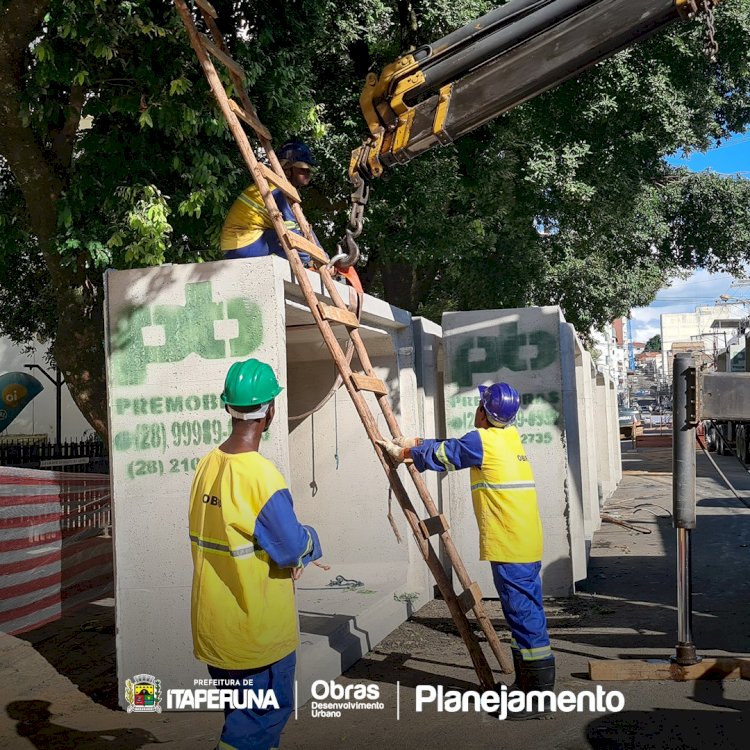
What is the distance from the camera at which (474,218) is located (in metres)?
15.7

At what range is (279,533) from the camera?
408 cm

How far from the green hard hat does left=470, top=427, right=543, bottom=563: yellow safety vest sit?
2343 mm

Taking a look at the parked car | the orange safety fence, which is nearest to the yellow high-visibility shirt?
the orange safety fence

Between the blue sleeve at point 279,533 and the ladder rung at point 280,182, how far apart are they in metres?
3.42

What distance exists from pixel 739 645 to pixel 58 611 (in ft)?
19.1

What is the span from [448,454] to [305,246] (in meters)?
1.81

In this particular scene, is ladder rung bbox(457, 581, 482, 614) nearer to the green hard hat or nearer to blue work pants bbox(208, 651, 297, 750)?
blue work pants bbox(208, 651, 297, 750)

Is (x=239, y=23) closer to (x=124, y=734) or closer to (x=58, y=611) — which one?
(x=58, y=611)

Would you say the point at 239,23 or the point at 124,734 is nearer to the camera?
the point at 124,734

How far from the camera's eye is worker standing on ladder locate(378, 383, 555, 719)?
6.23m

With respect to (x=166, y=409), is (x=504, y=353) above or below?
above

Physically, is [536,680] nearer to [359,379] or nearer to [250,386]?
[359,379]

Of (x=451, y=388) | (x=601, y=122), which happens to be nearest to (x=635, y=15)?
(x=451, y=388)

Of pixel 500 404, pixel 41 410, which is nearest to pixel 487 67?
pixel 500 404
